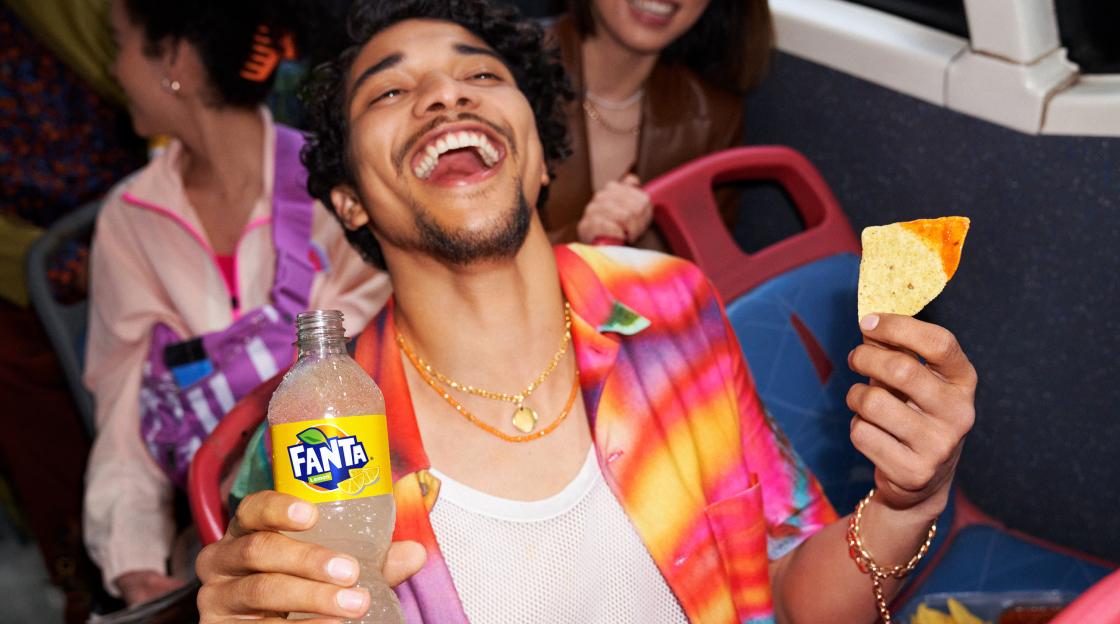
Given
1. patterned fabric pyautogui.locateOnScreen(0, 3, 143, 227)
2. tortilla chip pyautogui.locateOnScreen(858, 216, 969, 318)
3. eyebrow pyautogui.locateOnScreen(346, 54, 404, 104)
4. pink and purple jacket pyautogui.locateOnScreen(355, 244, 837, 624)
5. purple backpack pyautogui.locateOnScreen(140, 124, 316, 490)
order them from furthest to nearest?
patterned fabric pyautogui.locateOnScreen(0, 3, 143, 227)
purple backpack pyautogui.locateOnScreen(140, 124, 316, 490)
eyebrow pyautogui.locateOnScreen(346, 54, 404, 104)
pink and purple jacket pyautogui.locateOnScreen(355, 244, 837, 624)
tortilla chip pyautogui.locateOnScreen(858, 216, 969, 318)

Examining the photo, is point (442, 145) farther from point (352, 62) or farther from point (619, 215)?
point (619, 215)

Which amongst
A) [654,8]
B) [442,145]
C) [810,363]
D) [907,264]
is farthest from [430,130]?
[654,8]

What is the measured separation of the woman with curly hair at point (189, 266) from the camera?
2014 mm

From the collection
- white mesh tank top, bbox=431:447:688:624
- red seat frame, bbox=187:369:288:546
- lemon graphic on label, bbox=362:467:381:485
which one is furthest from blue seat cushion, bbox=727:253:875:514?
lemon graphic on label, bbox=362:467:381:485

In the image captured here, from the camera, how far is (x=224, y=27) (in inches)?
91.4

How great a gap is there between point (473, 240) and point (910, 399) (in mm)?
Result: 614

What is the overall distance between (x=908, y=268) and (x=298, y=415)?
68 centimetres

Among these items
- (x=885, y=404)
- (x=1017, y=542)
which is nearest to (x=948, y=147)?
(x=1017, y=542)

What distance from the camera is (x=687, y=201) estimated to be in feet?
6.08

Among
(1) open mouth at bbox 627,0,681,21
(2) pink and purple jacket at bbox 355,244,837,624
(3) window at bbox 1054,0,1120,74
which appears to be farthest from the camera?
(1) open mouth at bbox 627,0,681,21

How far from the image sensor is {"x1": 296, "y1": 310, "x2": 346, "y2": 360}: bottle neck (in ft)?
3.09

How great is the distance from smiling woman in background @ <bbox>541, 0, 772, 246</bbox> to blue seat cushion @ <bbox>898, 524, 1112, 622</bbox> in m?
1.02

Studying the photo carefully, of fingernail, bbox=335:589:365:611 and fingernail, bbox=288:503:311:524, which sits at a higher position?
fingernail, bbox=288:503:311:524

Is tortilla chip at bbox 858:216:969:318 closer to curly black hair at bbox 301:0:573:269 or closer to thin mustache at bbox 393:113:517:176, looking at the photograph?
thin mustache at bbox 393:113:517:176
